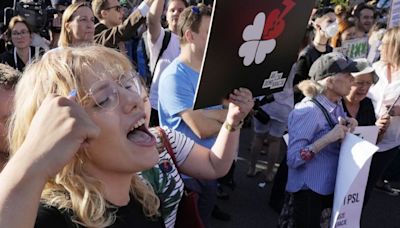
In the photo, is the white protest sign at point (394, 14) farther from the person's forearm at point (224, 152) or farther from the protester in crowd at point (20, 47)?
the person's forearm at point (224, 152)

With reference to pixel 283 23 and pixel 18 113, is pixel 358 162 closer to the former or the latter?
pixel 283 23

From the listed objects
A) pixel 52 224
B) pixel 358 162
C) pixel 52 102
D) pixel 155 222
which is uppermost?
pixel 52 102

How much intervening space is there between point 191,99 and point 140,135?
3.86 ft

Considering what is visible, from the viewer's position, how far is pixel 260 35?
6.07ft

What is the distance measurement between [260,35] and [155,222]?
82 cm

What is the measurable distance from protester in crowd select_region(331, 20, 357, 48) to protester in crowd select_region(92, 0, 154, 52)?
259 centimetres

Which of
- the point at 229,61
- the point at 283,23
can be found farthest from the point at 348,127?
the point at 229,61

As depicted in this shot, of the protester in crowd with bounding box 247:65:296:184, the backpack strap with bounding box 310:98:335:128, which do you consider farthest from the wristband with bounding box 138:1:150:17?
the backpack strap with bounding box 310:98:335:128

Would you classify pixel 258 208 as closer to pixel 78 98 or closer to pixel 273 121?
pixel 273 121

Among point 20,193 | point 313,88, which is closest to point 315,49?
point 313,88

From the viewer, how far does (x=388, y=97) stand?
3777 millimetres

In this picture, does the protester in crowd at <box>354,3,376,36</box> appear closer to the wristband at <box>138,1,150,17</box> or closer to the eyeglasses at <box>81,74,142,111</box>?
the wristband at <box>138,1,150,17</box>

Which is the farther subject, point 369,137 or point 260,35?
point 369,137

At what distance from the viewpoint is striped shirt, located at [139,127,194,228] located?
166 cm
